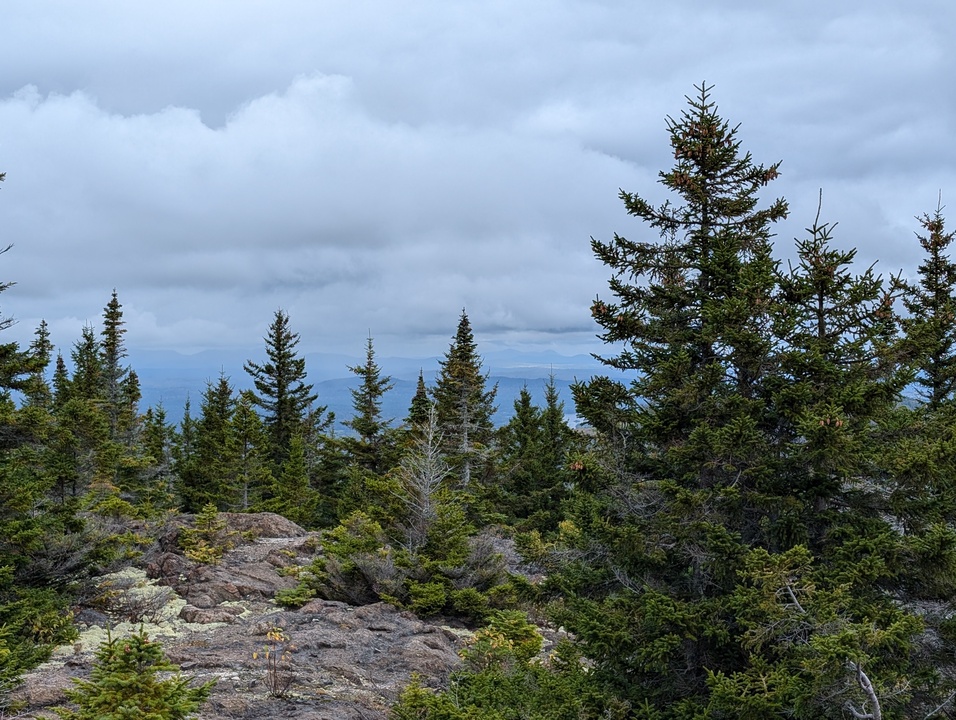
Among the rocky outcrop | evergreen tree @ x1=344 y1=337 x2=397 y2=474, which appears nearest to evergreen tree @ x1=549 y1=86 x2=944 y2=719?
the rocky outcrop

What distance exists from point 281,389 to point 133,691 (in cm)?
3858

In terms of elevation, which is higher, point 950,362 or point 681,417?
point 950,362

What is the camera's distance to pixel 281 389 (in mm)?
42125

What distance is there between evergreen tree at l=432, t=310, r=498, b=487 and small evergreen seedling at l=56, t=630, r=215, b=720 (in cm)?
2926

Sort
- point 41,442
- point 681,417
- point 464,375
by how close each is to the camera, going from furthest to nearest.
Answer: point 464,375 < point 41,442 < point 681,417

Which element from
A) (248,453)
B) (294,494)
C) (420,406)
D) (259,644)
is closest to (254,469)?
(248,453)

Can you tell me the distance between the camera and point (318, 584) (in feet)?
50.7

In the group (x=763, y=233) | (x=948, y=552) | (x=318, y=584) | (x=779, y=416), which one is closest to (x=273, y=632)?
(x=318, y=584)

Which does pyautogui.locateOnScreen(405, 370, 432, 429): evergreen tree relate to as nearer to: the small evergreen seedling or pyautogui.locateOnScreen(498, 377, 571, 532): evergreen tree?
pyautogui.locateOnScreen(498, 377, 571, 532): evergreen tree

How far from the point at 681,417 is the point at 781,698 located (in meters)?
4.05

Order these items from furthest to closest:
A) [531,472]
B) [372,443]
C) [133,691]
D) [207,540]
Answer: [531,472] → [372,443] → [207,540] → [133,691]

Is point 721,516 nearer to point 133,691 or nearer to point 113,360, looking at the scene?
point 133,691

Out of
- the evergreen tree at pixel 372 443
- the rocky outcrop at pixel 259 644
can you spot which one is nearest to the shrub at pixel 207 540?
the rocky outcrop at pixel 259 644

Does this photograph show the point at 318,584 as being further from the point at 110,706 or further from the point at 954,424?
the point at 954,424
